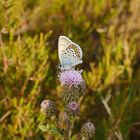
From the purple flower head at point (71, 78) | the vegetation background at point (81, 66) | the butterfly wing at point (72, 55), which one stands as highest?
the butterfly wing at point (72, 55)

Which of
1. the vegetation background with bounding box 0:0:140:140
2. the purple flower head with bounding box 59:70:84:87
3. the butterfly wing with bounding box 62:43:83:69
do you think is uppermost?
the butterfly wing with bounding box 62:43:83:69

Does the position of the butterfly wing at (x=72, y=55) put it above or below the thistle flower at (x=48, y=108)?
above

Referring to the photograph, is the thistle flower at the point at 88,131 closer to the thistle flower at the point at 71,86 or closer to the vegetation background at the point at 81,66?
the thistle flower at the point at 71,86

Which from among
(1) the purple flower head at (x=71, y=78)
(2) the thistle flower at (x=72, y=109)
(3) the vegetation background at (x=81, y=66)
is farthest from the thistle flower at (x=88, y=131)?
(3) the vegetation background at (x=81, y=66)

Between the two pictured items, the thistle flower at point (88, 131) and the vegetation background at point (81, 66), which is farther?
the vegetation background at point (81, 66)

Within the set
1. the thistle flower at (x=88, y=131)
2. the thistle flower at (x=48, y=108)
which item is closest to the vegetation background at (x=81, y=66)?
the thistle flower at (x=48, y=108)

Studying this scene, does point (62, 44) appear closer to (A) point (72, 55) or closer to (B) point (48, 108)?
(A) point (72, 55)

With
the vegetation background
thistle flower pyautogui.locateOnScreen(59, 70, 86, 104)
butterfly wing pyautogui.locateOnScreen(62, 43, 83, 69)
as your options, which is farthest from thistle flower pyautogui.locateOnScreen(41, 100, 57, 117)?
the vegetation background

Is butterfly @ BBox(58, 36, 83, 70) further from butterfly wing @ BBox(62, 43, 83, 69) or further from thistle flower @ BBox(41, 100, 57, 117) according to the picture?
thistle flower @ BBox(41, 100, 57, 117)
